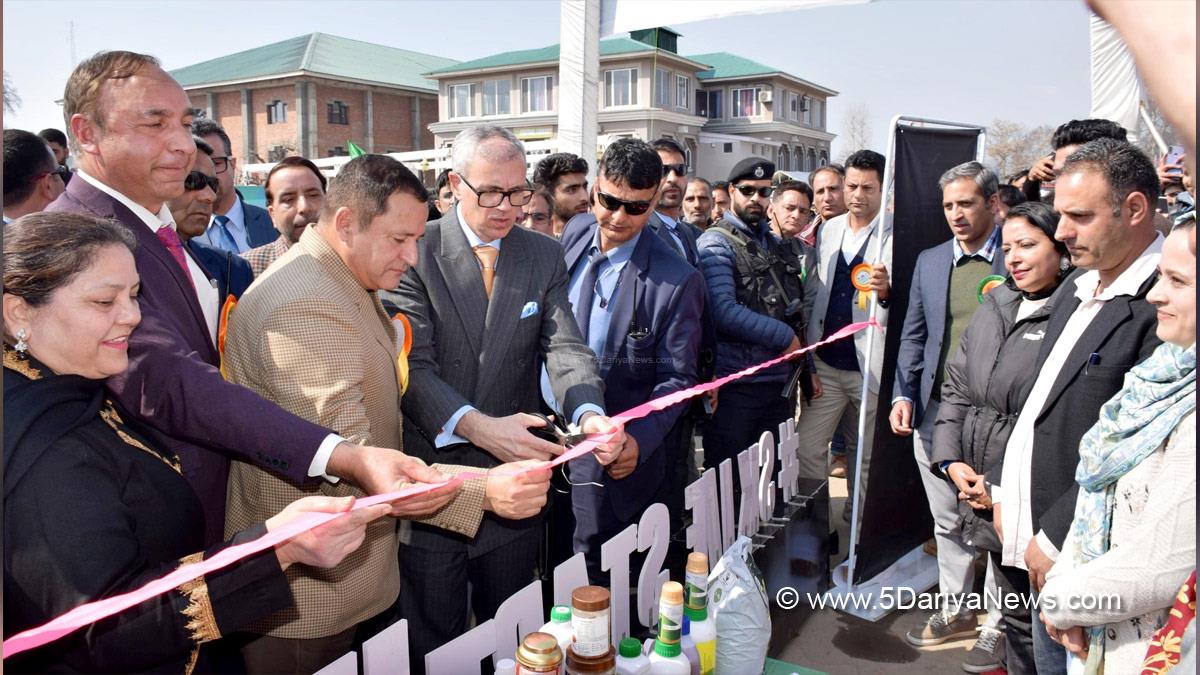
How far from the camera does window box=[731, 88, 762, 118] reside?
4147 centimetres

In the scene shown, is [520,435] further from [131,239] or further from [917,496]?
[917,496]

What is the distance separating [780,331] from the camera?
4.20 m

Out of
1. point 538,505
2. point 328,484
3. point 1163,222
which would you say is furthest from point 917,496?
point 328,484

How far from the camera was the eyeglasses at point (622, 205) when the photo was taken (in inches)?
133

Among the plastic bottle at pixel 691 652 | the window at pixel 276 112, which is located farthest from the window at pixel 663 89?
the plastic bottle at pixel 691 652

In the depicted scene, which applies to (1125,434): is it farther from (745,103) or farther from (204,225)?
(745,103)

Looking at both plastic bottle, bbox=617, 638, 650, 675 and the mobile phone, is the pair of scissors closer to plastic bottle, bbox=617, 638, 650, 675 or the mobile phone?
plastic bottle, bbox=617, 638, 650, 675

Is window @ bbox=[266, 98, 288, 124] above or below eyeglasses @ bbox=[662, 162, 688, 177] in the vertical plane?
above

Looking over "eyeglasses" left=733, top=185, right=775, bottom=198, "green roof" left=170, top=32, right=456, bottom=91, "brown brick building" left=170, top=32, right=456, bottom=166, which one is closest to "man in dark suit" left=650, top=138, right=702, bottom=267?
"eyeglasses" left=733, top=185, right=775, bottom=198

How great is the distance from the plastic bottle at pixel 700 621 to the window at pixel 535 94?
3743cm

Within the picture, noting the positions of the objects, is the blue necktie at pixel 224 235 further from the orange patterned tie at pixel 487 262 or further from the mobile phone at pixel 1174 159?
the mobile phone at pixel 1174 159

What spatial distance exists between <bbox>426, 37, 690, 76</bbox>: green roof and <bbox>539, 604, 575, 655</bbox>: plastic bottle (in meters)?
35.8

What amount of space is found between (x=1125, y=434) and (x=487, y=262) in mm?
1972

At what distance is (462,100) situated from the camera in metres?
39.1
